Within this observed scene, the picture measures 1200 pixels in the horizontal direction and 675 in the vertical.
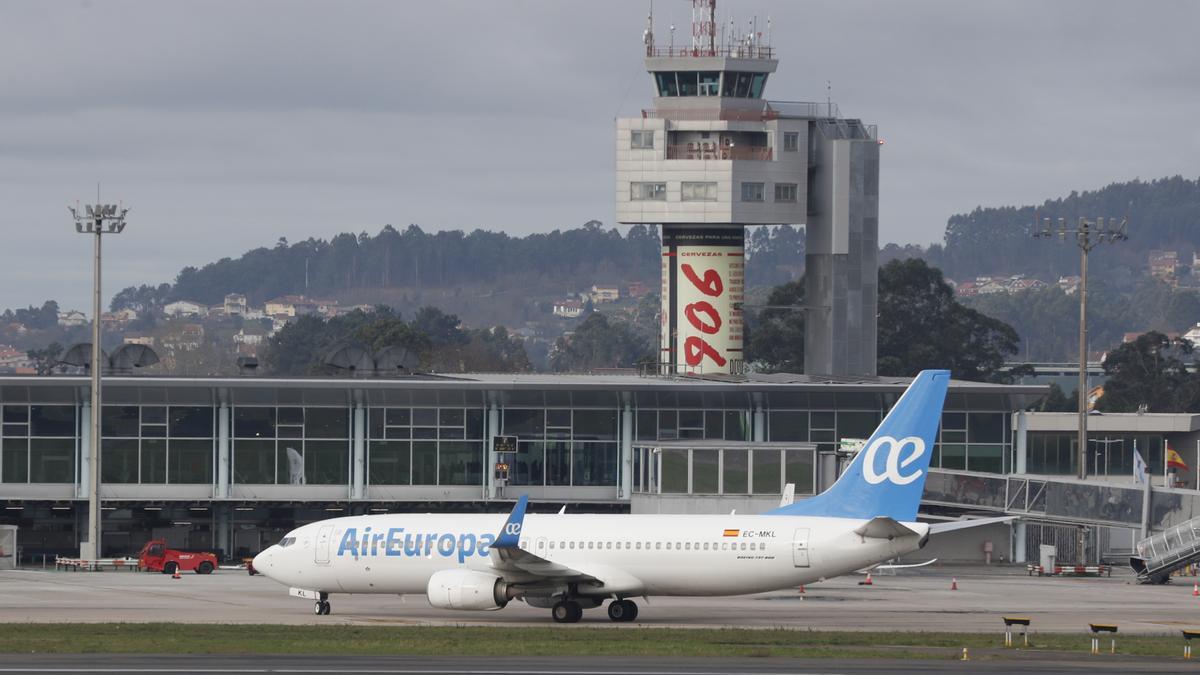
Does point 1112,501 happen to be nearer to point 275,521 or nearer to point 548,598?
point 548,598

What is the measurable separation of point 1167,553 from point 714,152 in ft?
166

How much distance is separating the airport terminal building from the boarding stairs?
1792 centimetres

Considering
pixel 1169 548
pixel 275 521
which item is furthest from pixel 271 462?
pixel 1169 548

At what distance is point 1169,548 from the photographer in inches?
2960

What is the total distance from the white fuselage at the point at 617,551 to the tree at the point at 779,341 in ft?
386

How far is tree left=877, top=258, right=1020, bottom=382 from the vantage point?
188 meters

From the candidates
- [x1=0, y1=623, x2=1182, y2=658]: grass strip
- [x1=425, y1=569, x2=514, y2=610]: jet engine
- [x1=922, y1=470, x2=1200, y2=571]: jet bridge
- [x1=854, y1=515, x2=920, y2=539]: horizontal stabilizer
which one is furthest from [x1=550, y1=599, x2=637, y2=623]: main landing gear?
[x1=922, y1=470, x2=1200, y2=571]: jet bridge

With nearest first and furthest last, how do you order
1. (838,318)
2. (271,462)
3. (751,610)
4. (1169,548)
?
(751,610)
(1169,548)
(271,462)
(838,318)

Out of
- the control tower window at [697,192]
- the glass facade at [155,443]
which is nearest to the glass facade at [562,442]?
the glass facade at [155,443]

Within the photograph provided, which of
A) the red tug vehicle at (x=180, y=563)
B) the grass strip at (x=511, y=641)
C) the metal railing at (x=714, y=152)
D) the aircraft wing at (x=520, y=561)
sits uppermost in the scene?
the metal railing at (x=714, y=152)

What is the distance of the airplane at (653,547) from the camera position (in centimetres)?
5756

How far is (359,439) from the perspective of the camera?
310 ft

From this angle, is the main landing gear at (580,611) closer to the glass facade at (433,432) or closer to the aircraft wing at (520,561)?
the aircraft wing at (520,561)

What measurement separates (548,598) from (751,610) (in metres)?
7.55
